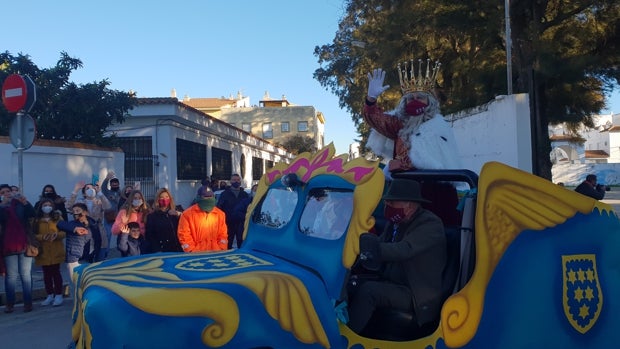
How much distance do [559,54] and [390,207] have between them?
13.0 m

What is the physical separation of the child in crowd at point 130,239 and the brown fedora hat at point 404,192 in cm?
506

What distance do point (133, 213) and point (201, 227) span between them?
7.01 ft

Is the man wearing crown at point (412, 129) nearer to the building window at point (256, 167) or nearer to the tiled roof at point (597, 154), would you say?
the building window at point (256, 167)

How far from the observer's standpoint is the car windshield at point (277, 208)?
374 cm

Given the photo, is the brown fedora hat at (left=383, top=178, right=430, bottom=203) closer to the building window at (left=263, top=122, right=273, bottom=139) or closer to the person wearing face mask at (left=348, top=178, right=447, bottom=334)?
the person wearing face mask at (left=348, top=178, right=447, bottom=334)

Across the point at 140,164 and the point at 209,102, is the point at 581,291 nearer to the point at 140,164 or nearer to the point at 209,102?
the point at 140,164

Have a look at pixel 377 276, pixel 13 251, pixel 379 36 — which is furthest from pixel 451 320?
pixel 379 36

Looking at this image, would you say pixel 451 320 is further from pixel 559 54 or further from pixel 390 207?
pixel 559 54

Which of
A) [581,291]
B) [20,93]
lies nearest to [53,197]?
[20,93]

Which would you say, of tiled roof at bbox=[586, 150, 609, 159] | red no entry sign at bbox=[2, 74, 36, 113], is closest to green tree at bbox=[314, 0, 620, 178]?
red no entry sign at bbox=[2, 74, 36, 113]

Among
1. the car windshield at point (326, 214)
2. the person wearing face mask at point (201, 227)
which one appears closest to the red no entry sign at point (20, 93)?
the person wearing face mask at point (201, 227)

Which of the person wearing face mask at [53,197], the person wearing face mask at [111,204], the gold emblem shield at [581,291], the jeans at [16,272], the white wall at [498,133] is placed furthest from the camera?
the white wall at [498,133]

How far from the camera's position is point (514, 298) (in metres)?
3.26

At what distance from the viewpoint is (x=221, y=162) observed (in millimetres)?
26125
